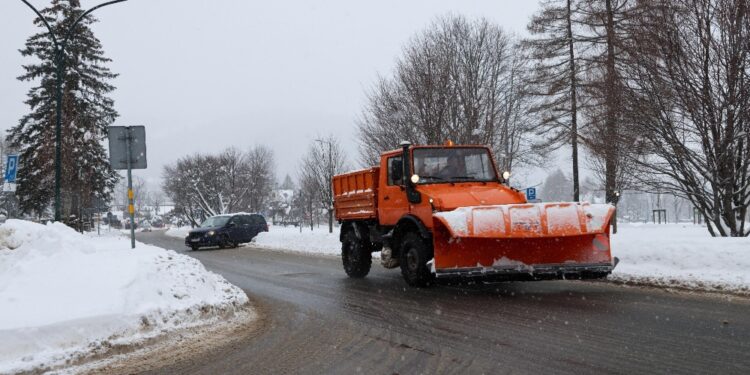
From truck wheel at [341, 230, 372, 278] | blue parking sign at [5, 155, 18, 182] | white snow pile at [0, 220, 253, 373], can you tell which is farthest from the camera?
blue parking sign at [5, 155, 18, 182]

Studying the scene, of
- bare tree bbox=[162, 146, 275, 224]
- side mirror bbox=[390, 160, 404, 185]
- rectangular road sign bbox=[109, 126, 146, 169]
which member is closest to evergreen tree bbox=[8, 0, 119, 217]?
bare tree bbox=[162, 146, 275, 224]

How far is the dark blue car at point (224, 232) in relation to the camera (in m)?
26.6

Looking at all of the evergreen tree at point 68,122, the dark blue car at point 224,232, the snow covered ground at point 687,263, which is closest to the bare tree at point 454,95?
the dark blue car at point 224,232

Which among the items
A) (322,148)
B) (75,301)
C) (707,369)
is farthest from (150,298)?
(322,148)

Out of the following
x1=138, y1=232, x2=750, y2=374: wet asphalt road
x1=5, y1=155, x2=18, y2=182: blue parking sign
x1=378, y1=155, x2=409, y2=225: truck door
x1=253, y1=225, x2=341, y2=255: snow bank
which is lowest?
x1=253, y1=225, x2=341, y2=255: snow bank

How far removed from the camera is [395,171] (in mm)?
9812

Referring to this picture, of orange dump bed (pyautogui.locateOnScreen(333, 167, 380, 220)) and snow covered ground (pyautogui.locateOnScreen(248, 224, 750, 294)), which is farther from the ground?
orange dump bed (pyautogui.locateOnScreen(333, 167, 380, 220))

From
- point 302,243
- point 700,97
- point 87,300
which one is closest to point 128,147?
point 87,300

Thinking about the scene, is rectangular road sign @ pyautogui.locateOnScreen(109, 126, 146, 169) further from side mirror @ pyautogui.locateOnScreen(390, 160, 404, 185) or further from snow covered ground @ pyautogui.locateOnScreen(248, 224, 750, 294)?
snow covered ground @ pyautogui.locateOnScreen(248, 224, 750, 294)

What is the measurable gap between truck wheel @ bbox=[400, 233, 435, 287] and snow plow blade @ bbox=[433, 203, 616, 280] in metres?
0.53

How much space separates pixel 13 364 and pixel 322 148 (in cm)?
3203

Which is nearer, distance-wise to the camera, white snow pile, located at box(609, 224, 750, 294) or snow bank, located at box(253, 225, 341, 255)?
white snow pile, located at box(609, 224, 750, 294)

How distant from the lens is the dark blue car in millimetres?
26594

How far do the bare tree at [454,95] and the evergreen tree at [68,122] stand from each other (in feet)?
68.1
